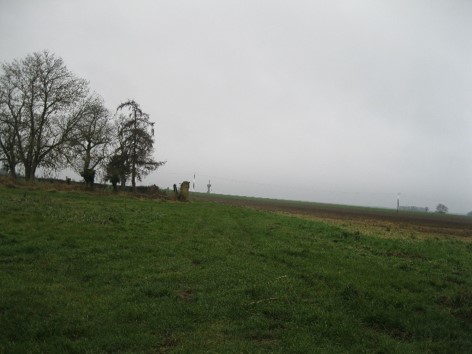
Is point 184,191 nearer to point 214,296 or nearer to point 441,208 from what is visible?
point 214,296

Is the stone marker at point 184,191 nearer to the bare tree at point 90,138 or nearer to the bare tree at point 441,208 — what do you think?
the bare tree at point 90,138

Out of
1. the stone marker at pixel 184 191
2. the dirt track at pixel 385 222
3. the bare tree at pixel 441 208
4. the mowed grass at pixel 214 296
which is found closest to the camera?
the mowed grass at pixel 214 296

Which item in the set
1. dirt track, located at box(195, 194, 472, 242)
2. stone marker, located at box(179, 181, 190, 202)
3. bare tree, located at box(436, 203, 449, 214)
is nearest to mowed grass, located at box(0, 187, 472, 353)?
dirt track, located at box(195, 194, 472, 242)

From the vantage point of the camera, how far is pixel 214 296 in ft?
26.2

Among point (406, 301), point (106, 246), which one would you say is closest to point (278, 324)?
point (406, 301)

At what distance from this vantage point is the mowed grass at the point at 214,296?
5992 millimetres

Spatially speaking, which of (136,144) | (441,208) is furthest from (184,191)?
(441,208)

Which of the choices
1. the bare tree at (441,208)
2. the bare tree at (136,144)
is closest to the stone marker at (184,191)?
the bare tree at (136,144)

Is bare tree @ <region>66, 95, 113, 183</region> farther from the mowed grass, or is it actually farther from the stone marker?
the mowed grass

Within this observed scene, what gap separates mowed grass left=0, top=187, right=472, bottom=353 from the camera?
236 inches

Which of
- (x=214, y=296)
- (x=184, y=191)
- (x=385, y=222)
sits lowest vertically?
(x=214, y=296)

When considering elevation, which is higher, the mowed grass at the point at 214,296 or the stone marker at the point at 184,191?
the stone marker at the point at 184,191

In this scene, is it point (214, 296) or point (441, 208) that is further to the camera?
point (441, 208)

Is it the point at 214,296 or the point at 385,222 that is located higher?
the point at 385,222
